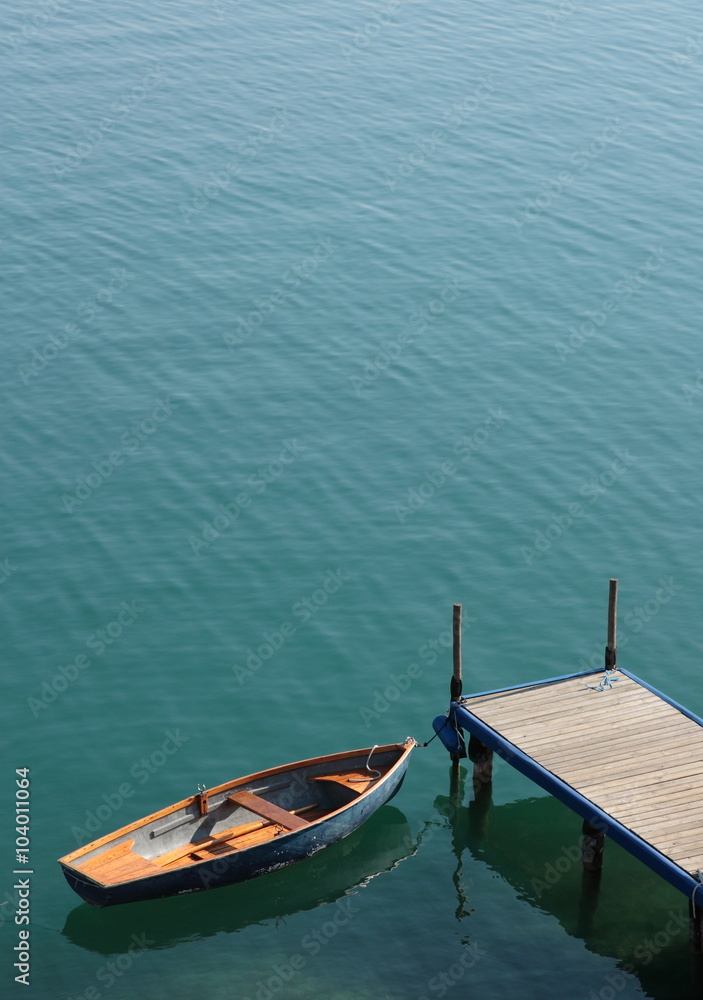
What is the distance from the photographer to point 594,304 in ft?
161

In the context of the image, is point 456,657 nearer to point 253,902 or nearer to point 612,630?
point 612,630

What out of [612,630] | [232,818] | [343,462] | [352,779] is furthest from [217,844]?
[343,462]

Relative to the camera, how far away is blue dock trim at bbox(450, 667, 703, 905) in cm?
2395

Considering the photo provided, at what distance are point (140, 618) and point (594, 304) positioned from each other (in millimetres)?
22284

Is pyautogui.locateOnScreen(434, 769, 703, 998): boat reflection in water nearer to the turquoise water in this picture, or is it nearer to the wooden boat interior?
the turquoise water

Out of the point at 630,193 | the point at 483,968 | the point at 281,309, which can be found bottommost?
the point at 483,968

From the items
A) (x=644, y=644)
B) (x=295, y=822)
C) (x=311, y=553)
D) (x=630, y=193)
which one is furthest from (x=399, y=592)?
(x=630, y=193)

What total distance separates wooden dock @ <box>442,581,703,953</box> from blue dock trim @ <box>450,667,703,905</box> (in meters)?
0.02

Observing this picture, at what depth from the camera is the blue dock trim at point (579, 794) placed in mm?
23953

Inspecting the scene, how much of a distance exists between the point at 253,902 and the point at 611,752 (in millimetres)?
7519

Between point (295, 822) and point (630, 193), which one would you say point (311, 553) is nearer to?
point (295, 822)

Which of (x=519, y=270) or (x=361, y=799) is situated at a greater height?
(x=519, y=270)

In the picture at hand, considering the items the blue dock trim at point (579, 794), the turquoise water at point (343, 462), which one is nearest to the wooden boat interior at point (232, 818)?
the turquoise water at point (343, 462)

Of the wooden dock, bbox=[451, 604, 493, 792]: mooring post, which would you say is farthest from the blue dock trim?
bbox=[451, 604, 493, 792]: mooring post
